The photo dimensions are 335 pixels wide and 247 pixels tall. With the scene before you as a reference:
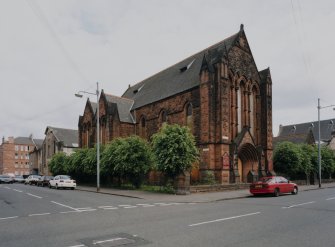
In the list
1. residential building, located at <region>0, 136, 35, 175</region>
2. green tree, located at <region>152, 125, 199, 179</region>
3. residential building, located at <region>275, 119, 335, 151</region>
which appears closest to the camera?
Result: green tree, located at <region>152, 125, 199, 179</region>

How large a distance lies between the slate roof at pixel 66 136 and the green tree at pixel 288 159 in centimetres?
4149

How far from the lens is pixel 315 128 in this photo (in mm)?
80312

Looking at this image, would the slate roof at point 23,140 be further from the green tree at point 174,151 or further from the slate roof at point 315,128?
the green tree at point 174,151

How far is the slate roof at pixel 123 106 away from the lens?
4185cm

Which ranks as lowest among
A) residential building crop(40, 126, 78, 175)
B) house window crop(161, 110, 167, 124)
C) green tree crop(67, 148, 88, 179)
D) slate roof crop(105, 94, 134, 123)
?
green tree crop(67, 148, 88, 179)

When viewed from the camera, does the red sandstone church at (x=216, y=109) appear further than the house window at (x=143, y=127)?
No

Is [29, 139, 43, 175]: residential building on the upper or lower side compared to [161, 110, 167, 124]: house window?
lower

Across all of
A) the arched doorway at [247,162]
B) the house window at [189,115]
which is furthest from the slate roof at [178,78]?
the arched doorway at [247,162]

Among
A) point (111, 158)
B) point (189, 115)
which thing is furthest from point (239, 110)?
point (111, 158)

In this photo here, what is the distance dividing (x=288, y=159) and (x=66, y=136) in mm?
46244

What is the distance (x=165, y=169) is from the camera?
23594 millimetres

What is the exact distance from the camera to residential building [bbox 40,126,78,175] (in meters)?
62.9

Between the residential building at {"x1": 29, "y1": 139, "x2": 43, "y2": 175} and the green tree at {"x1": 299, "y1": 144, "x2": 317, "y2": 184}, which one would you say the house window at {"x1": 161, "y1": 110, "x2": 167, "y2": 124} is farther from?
the residential building at {"x1": 29, "y1": 139, "x2": 43, "y2": 175}

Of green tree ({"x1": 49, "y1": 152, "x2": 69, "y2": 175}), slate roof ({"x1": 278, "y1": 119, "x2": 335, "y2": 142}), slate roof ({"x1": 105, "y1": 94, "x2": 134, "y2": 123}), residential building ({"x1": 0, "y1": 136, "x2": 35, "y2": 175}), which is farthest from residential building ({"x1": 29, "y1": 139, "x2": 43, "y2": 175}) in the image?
slate roof ({"x1": 278, "y1": 119, "x2": 335, "y2": 142})
